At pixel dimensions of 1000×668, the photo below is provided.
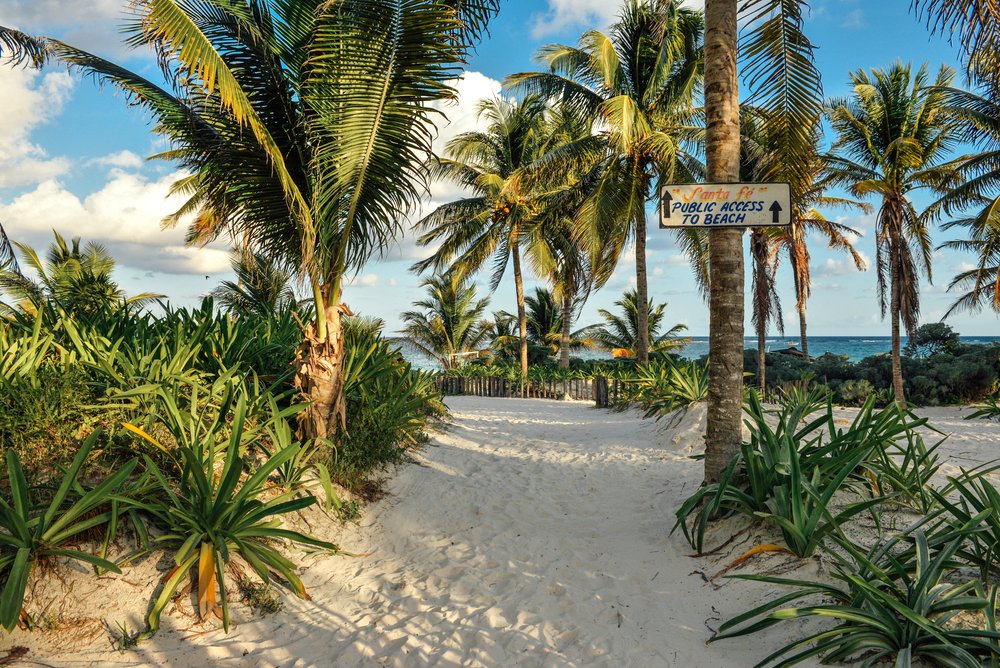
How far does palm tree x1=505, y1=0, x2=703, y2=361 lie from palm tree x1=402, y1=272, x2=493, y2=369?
1404 centimetres

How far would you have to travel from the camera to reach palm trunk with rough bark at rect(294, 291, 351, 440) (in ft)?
16.8

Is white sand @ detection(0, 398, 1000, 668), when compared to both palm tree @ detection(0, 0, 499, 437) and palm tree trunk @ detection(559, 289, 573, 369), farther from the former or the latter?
palm tree trunk @ detection(559, 289, 573, 369)

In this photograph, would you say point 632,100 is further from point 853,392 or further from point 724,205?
point 853,392

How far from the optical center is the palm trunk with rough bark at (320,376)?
5129 mm

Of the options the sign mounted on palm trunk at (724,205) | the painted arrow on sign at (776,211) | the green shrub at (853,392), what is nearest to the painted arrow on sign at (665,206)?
the sign mounted on palm trunk at (724,205)

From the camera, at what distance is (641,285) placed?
14320 mm

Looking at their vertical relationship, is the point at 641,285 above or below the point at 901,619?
above

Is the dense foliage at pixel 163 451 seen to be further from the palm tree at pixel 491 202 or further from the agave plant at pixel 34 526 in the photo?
the palm tree at pixel 491 202

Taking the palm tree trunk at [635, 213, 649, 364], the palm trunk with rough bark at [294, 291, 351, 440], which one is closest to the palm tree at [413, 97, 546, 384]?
the palm tree trunk at [635, 213, 649, 364]

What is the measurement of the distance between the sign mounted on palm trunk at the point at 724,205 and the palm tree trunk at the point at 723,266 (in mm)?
240

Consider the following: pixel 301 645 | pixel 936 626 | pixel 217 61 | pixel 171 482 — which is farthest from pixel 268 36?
pixel 936 626

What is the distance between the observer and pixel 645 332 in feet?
47.8

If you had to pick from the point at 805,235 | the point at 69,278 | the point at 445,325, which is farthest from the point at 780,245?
the point at 69,278

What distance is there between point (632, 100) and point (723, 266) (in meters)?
10.3
